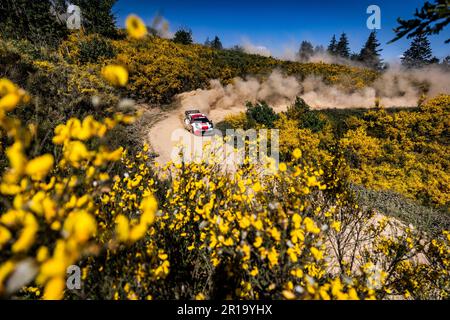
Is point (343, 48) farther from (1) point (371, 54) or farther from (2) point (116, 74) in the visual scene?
(2) point (116, 74)

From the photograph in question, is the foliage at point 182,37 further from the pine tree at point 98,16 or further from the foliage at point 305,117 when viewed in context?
the foliage at point 305,117

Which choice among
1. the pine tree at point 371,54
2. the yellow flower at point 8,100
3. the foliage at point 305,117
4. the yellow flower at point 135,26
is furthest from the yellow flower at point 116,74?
Result: the pine tree at point 371,54

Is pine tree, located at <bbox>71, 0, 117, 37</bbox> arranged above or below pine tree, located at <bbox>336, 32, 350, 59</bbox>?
below

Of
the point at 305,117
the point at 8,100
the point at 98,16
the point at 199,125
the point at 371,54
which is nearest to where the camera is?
the point at 8,100

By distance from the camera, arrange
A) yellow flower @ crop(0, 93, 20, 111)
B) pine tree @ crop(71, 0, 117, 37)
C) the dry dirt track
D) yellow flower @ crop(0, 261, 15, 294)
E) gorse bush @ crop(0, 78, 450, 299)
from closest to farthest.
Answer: yellow flower @ crop(0, 261, 15, 294) < gorse bush @ crop(0, 78, 450, 299) < yellow flower @ crop(0, 93, 20, 111) < the dry dirt track < pine tree @ crop(71, 0, 117, 37)

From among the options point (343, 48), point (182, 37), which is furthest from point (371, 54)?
point (182, 37)

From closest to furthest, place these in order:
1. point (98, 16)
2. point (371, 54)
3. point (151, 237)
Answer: point (151, 237) → point (98, 16) → point (371, 54)

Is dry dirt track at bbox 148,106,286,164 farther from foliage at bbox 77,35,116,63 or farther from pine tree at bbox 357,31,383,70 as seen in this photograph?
pine tree at bbox 357,31,383,70

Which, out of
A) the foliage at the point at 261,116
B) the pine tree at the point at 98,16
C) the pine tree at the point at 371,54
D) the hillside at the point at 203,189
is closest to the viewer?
the hillside at the point at 203,189

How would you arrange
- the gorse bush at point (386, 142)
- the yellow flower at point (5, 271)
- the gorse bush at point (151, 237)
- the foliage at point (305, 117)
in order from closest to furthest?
the yellow flower at point (5, 271) < the gorse bush at point (151, 237) < the gorse bush at point (386, 142) < the foliage at point (305, 117)

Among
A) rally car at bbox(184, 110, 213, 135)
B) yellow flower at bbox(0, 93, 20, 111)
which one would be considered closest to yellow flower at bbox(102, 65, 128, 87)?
yellow flower at bbox(0, 93, 20, 111)

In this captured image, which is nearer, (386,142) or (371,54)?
(386,142)

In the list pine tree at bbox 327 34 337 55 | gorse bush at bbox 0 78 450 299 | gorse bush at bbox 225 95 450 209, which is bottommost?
gorse bush at bbox 0 78 450 299
